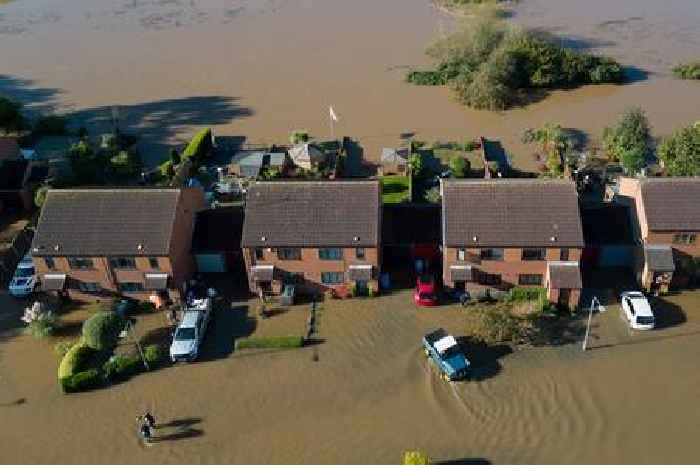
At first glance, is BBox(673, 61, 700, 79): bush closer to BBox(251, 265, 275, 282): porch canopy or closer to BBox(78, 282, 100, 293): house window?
BBox(251, 265, 275, 282): porch canopy

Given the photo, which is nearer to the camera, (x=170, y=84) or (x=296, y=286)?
(x=296, y=286)

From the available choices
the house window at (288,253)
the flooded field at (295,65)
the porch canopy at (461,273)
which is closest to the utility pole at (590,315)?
the porch canopy at (461,273)

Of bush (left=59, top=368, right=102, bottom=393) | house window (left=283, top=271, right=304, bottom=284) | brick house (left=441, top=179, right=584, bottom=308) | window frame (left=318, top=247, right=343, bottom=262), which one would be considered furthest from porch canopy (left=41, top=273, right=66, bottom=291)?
brick house (left=441, top=179, right=584, bottom=308)

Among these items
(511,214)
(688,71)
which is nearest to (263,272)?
(511,214)

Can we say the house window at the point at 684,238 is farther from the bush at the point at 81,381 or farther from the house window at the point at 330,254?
the bush at the point at 81,381

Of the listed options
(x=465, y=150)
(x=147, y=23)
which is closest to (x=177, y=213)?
(x=465, y=150)

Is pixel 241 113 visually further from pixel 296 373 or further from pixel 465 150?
pixel 296 373
